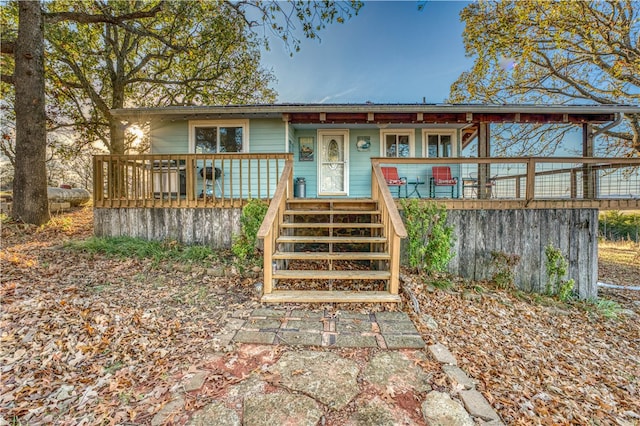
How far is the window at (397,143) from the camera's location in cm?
845

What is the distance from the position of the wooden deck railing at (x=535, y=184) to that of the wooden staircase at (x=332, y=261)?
140cm

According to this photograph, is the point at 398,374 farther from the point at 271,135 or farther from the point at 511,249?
the point at 271,135

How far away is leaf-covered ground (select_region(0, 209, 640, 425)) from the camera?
82.4 inches

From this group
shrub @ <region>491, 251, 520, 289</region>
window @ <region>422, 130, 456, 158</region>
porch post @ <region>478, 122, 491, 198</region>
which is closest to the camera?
shrub @ <region>491, 251, 520, 289</region>

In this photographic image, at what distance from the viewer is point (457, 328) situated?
3.42 metres

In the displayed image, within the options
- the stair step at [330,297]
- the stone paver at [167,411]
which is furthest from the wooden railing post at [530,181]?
the stone paver at [167,411]

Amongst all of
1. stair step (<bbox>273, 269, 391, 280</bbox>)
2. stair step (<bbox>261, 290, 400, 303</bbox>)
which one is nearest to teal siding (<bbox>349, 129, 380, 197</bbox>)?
stair step (<bbox>273, 269, 391, 280</bbox>)

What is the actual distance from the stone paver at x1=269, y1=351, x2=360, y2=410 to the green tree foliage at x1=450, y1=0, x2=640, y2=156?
10985 mm

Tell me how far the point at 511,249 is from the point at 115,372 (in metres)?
6.42

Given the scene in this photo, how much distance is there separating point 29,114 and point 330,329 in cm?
836

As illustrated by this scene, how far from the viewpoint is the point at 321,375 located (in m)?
2.31

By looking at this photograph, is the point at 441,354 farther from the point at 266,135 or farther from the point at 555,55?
the point at 555,55

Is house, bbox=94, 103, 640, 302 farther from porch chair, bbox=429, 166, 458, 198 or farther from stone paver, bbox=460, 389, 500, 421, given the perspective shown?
stone paver, bbox=460, 389, 500, 421

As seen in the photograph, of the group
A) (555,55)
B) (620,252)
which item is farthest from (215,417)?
(620,252)
